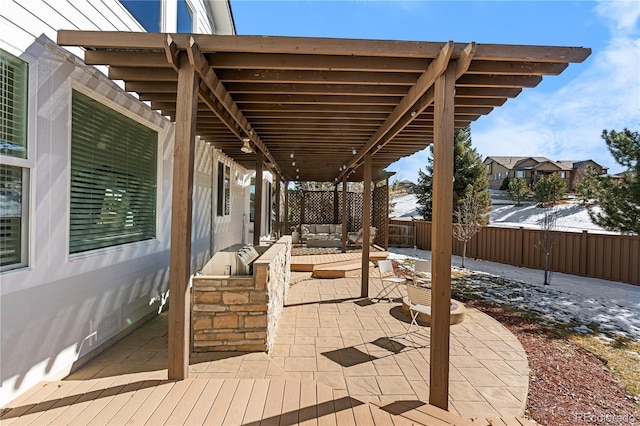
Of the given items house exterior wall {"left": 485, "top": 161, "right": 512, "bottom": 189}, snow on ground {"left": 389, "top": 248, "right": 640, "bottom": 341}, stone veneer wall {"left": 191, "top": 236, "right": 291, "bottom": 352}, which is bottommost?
snow on ground {"left": 389, "top": 248, "right": 640, "bottom": 341}

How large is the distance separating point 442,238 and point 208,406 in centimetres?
225

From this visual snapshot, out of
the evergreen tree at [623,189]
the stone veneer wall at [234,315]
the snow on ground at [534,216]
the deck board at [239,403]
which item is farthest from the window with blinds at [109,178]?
the snow on ground at [534,216]

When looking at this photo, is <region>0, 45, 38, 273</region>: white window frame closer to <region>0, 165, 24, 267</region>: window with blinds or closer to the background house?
<region>0, 165, 24, 267</region>: window with blinds

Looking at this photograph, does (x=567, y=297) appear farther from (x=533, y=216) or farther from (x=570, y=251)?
(x=533, y=216)

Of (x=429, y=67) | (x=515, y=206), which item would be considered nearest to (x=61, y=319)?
(x=429, y=67)

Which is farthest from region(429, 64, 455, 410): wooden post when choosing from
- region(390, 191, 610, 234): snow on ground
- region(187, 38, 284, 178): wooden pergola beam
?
region(390, 191, 610, 234): snow on ground

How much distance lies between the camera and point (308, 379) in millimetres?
2943

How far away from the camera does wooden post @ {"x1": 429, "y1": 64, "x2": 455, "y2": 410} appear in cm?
250

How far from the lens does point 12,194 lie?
7.61ft

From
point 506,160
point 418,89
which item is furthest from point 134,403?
point 506,160

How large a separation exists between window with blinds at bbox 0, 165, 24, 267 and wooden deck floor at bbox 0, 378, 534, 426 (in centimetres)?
109

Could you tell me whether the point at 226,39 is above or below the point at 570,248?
above

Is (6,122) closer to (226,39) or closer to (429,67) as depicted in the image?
(226,39)

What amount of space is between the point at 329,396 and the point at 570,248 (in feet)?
34.3
